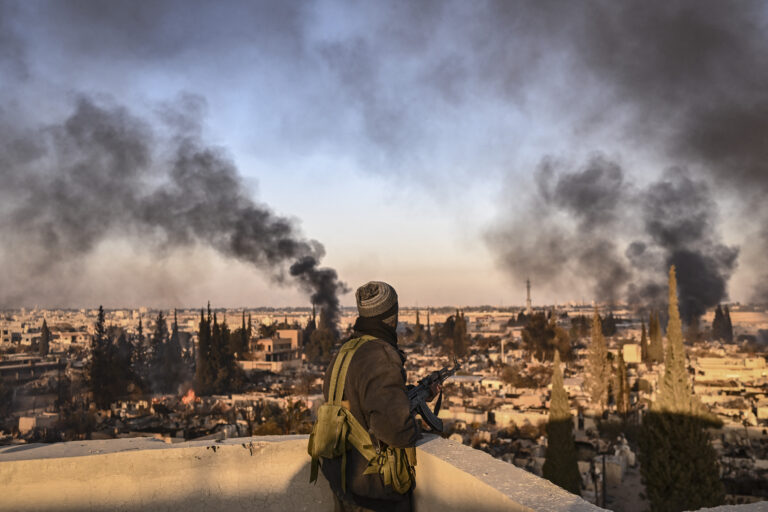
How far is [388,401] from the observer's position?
1.91 m

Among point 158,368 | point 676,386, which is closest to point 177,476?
point 676,386

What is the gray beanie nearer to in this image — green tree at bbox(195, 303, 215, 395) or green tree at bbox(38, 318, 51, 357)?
green tree at bbox(195, 303, 215, 395)

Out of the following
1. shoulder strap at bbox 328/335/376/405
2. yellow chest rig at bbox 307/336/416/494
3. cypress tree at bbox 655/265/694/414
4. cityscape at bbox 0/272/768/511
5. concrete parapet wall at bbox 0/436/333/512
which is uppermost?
shoulder strap at bbox 328/335/376/405

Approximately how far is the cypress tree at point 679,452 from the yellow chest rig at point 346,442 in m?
12.0

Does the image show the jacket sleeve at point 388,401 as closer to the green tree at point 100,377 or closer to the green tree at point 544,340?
the green tree at point 100,377

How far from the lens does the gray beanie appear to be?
2.13 metres

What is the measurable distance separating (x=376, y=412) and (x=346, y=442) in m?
0.23

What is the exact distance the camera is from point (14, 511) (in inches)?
105

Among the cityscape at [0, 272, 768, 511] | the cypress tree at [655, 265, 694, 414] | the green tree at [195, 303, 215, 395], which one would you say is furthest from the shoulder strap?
the green tree at [195, 303, 215, 395]

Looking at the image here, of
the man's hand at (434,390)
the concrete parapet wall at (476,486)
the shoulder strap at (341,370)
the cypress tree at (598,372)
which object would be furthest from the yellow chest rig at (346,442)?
the cypress tree at (598,372)

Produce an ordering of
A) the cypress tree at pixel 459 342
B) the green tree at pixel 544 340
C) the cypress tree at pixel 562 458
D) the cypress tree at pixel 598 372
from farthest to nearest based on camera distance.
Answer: the cypress tree at pixel 459 342 → the green tree at pixel 544 340 → the cypress tree at pixel 598 372 → the cypress tree at pixel 562 458

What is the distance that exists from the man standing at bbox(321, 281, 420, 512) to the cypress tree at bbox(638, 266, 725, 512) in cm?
1201

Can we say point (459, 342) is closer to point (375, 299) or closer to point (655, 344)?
point (655, 344)

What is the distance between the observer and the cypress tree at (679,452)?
11.8 metres
